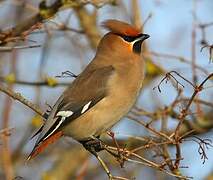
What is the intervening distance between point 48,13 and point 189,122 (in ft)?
5.27

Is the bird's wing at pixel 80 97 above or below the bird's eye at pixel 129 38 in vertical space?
below

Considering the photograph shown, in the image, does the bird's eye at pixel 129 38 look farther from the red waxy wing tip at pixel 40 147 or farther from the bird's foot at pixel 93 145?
the red waxy wing tip at pixel 40 147

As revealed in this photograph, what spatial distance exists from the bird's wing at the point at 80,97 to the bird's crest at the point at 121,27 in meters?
0.34

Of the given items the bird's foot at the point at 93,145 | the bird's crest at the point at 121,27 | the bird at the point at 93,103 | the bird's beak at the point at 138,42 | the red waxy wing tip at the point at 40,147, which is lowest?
the bird's foot at the point at 93,145

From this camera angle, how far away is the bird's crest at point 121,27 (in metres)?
4.29

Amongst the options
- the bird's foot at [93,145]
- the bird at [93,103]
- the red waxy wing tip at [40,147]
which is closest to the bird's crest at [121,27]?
the bird at [93,103]

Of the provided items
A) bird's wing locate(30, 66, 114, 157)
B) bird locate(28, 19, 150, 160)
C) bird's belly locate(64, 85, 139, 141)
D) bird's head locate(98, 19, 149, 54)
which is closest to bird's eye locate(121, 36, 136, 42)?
bird's head locate(98, 19, 149, 54)

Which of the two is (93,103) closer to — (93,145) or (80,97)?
(80,97)

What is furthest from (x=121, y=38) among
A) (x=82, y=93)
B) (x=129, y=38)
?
(x=82, y=93)

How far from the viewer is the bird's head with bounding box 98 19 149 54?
4.30m

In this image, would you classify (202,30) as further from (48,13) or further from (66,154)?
(66,154)

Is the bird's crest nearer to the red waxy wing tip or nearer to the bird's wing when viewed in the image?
the bird's wing

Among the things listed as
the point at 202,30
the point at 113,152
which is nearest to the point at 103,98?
the point at 113,152

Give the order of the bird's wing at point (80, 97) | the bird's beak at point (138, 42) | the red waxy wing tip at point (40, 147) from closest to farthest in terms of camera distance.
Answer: the red waxy wing tip at point (40, 147)
the bird's wing at point (80, 97)
the bird's beak at point (138, 42)
